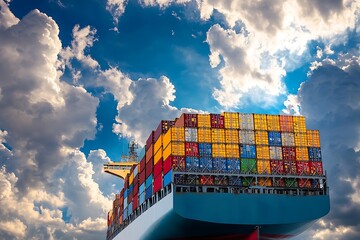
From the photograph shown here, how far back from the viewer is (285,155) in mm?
38906

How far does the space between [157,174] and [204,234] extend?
687 centimetres

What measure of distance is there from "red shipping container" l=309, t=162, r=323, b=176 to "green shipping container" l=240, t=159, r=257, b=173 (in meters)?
5.16

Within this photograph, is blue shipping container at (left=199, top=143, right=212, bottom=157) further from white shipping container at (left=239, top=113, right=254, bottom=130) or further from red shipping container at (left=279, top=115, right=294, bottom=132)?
red shipping container at (left=279, top=115, right=294, bottom=132)

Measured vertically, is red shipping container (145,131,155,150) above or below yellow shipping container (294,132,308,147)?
above

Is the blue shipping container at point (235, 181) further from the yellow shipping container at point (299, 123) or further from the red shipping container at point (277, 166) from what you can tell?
the yellow shipping container at point (299, 123)

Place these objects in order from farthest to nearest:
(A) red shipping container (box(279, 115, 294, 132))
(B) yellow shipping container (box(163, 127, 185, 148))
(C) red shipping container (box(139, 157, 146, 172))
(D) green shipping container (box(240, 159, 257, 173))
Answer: (C) red shipping container (box(139, 157, 146, 172)) → (A) red shipping container (box(279, 115, 294, 132)) → (B) yellow shipping container (box(163, 127, 185, 148)) → (D) green shipping container (box(240, 159, 257, 173))

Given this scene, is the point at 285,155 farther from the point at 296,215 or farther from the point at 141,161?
the point at 141,161

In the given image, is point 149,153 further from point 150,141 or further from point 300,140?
point 300,140

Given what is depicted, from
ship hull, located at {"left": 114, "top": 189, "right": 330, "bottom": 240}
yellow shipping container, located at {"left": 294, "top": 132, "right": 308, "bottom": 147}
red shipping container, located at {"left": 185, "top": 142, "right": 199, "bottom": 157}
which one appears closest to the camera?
ship hull, located at {"left": 114, "top": 189, "right": 330, "bottom": 240}

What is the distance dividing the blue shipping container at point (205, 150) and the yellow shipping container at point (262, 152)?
4.06 meters

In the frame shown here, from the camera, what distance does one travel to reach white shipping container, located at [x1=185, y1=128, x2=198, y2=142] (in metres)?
37.8

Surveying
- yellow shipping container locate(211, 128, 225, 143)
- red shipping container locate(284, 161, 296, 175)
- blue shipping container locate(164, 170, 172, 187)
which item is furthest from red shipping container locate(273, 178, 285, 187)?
blue shipping container locate(164, 170, 172, 187)

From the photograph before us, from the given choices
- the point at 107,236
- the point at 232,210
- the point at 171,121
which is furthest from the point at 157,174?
the point at 107,236

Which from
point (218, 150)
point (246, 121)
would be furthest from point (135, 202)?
point (246, 121)
